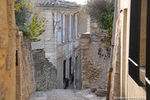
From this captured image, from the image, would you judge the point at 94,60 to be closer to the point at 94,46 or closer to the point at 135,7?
the point at 94,46

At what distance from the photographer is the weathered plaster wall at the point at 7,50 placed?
168 inches

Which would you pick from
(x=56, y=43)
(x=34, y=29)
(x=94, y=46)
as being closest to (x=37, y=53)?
(x=34, y=29)

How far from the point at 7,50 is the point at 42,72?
732 centimetres

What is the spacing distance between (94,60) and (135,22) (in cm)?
750

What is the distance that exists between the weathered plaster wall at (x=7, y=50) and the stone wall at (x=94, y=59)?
7133mm

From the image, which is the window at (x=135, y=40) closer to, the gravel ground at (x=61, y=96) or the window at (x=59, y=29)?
the gravel ground at (x=61, y=96)

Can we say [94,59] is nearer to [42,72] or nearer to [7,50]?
[42,72]

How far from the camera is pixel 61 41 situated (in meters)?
18.3

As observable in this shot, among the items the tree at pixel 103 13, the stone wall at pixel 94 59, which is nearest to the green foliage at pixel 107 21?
the tree at pixel 103 13

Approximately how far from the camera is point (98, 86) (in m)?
11.7

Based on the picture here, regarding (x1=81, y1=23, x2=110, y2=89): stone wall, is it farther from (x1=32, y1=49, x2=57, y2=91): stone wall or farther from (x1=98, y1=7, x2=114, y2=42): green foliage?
(x1=32, y1=49, x2=57, y2=91): stone wall

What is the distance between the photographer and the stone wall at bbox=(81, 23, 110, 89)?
11.7 m

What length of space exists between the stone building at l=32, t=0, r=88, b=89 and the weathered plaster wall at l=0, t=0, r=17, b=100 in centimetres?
893

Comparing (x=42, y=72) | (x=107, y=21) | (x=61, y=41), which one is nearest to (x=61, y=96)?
(x=42, y=72)
